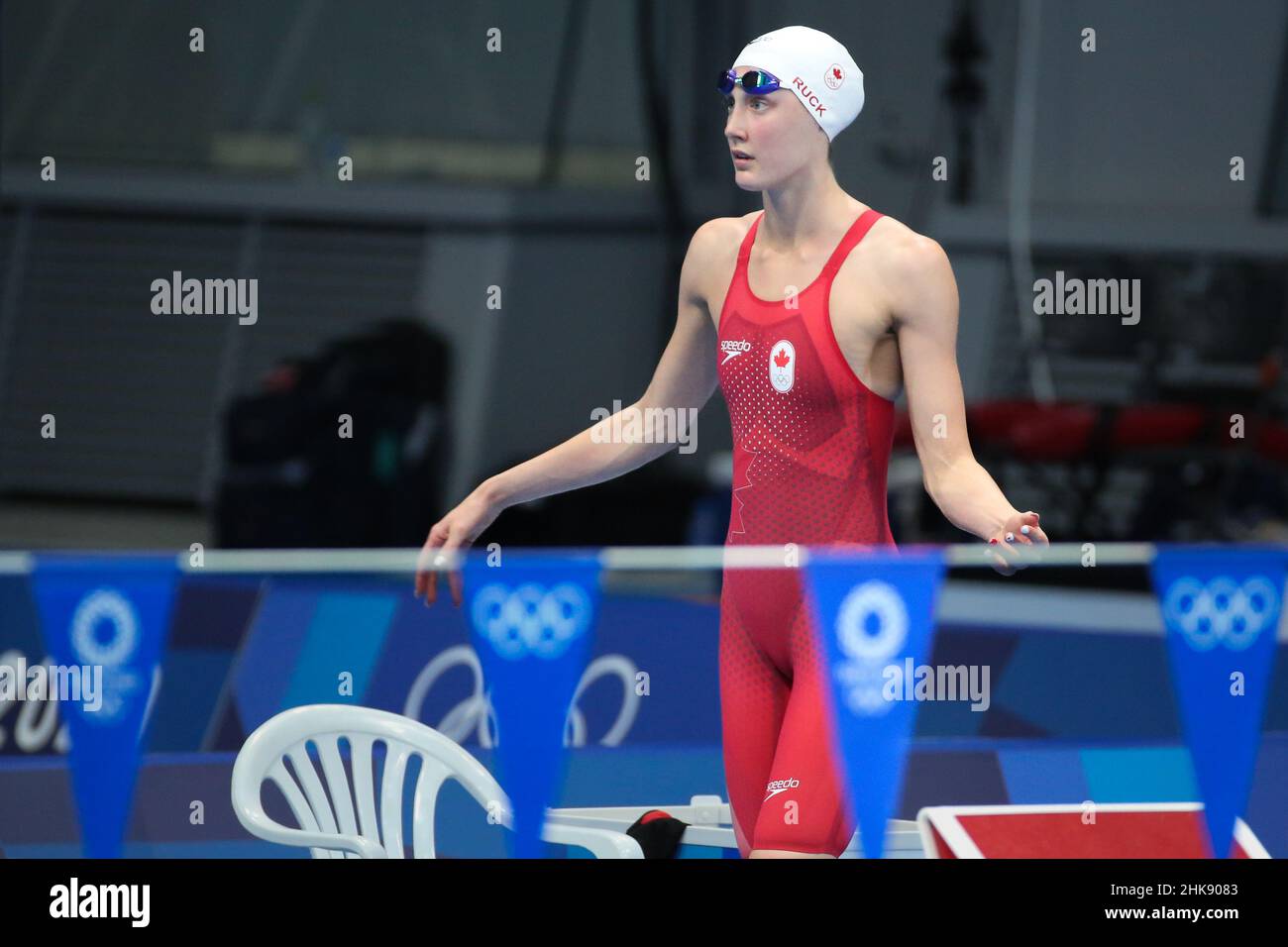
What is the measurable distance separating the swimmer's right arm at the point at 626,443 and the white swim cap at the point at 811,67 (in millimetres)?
311

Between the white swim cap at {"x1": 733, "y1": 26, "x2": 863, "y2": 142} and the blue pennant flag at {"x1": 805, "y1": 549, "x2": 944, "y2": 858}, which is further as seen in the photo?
the white swim cap at {"x1": 733, "y1": 26, "x2": 863, "y2": 142}

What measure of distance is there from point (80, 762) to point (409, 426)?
724 centimetres

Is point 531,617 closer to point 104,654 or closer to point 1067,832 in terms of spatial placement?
point 104,654

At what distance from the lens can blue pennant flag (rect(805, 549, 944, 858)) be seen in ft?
7.61

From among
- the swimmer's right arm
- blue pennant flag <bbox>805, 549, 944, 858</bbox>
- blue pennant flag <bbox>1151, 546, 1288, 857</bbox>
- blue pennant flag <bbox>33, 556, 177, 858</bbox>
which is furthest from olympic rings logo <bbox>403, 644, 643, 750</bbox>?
blue pennant flag <bbox>1151, 546, 1288, 857</bbox>

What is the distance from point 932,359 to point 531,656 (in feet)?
2.58

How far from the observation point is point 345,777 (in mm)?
3043

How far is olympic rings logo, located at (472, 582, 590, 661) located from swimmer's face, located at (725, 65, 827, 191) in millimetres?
773

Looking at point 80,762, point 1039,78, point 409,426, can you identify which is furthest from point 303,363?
point 80,762

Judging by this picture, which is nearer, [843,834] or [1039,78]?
[843,834]

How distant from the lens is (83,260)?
11781 mm

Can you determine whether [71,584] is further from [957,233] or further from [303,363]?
[957,233]

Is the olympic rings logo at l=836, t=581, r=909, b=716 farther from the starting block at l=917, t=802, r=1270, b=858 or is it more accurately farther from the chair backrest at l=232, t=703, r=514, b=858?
the chair backrest at l=232, t=703, r=514, b=858
